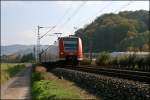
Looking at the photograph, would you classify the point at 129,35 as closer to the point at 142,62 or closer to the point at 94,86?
the point at 142,62

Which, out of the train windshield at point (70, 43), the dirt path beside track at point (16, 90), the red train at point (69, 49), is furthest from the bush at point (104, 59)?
the dirt path beside track at point (16, 90)

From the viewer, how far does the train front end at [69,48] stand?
43.8m

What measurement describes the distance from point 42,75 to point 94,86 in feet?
63.3

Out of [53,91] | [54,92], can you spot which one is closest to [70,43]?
[53,91]

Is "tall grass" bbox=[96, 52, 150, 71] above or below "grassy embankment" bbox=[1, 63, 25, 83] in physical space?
above

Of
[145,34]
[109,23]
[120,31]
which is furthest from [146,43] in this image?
[109,23]

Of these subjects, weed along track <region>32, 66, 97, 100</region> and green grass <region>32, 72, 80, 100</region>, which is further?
green grass <region>32, 72, 80, 100</region>

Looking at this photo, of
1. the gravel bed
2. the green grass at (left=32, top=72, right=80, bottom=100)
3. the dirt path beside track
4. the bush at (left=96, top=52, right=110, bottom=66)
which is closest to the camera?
the gravel bed

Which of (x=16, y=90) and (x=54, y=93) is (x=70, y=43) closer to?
(x=16, y=90)

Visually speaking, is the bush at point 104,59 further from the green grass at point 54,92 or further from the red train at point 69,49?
the green grass at point 54,92

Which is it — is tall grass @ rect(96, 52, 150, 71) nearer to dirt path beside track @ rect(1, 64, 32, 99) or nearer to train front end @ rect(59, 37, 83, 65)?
train front end @ rect(59, 37, 83, 65)

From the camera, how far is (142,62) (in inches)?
1500

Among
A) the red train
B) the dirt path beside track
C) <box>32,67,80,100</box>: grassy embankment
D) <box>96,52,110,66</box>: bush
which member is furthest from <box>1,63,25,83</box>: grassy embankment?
<box>32,67,80,100</box>: grassy embankment

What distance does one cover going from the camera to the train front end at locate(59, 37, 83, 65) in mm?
43812
